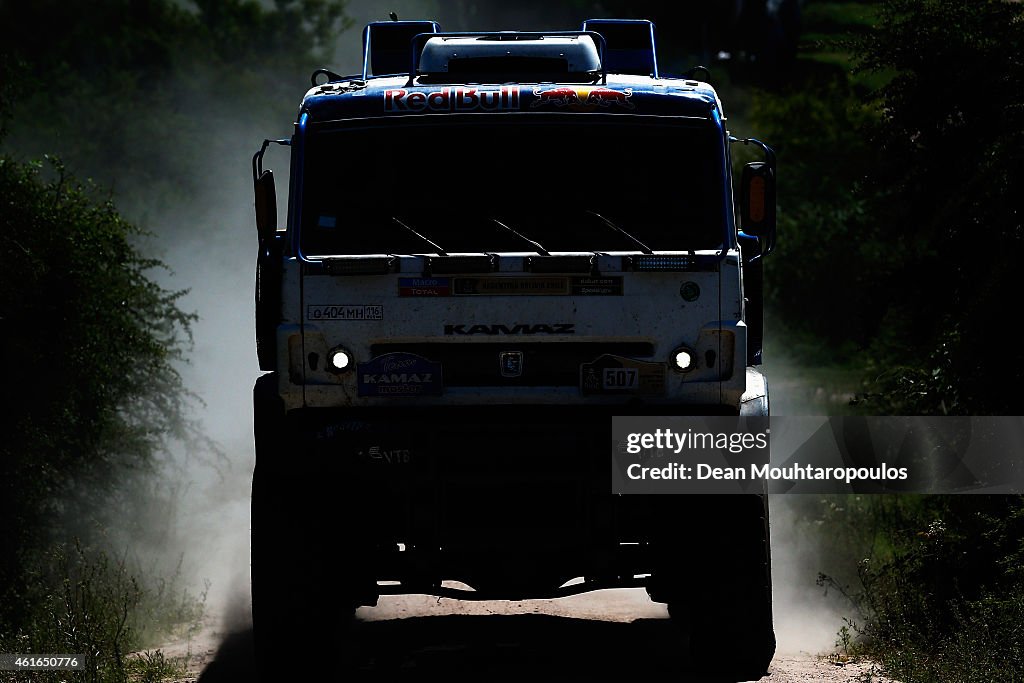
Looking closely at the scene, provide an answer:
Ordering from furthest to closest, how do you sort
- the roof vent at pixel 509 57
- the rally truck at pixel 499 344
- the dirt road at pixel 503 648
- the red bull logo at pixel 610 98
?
the roof vent at pixel 509 57
the dirt road at pixel 503 648
the red bull logo at pixel 610 98
the rally truck at pixel 499 344

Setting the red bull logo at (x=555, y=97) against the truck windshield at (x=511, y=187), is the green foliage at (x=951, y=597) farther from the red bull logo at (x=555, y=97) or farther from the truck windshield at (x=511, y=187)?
the red bull logo at (x=555, y=97)

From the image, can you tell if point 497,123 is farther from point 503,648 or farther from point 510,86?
point 503,648

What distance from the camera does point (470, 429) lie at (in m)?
9.44

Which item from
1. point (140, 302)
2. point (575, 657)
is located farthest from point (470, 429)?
point (140, 302)

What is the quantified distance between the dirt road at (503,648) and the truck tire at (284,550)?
196 millimetres

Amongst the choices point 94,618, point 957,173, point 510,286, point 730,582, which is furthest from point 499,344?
point 957,173

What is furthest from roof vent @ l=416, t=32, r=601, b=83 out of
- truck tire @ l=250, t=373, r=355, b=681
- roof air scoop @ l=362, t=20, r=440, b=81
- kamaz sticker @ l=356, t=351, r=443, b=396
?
truck tire @ l=250, t=373, r=355, b=681

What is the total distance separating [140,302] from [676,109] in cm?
884

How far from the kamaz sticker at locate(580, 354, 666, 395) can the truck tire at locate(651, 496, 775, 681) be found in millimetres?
693

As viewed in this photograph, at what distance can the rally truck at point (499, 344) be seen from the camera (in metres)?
9.46

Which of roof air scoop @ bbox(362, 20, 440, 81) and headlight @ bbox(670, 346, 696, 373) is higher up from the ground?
roof air scoop @ bbox(362, 20, 440, 81)

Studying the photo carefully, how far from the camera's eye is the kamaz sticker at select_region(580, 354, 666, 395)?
948 centimetres

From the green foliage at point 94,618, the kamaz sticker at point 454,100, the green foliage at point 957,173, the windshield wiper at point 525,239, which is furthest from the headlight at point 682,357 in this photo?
the green foliage at point 94,618

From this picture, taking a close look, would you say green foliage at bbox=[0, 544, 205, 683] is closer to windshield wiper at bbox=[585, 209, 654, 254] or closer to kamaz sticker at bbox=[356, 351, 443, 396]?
kamaz sticker at bbox=[356, 351, 443, 396]
